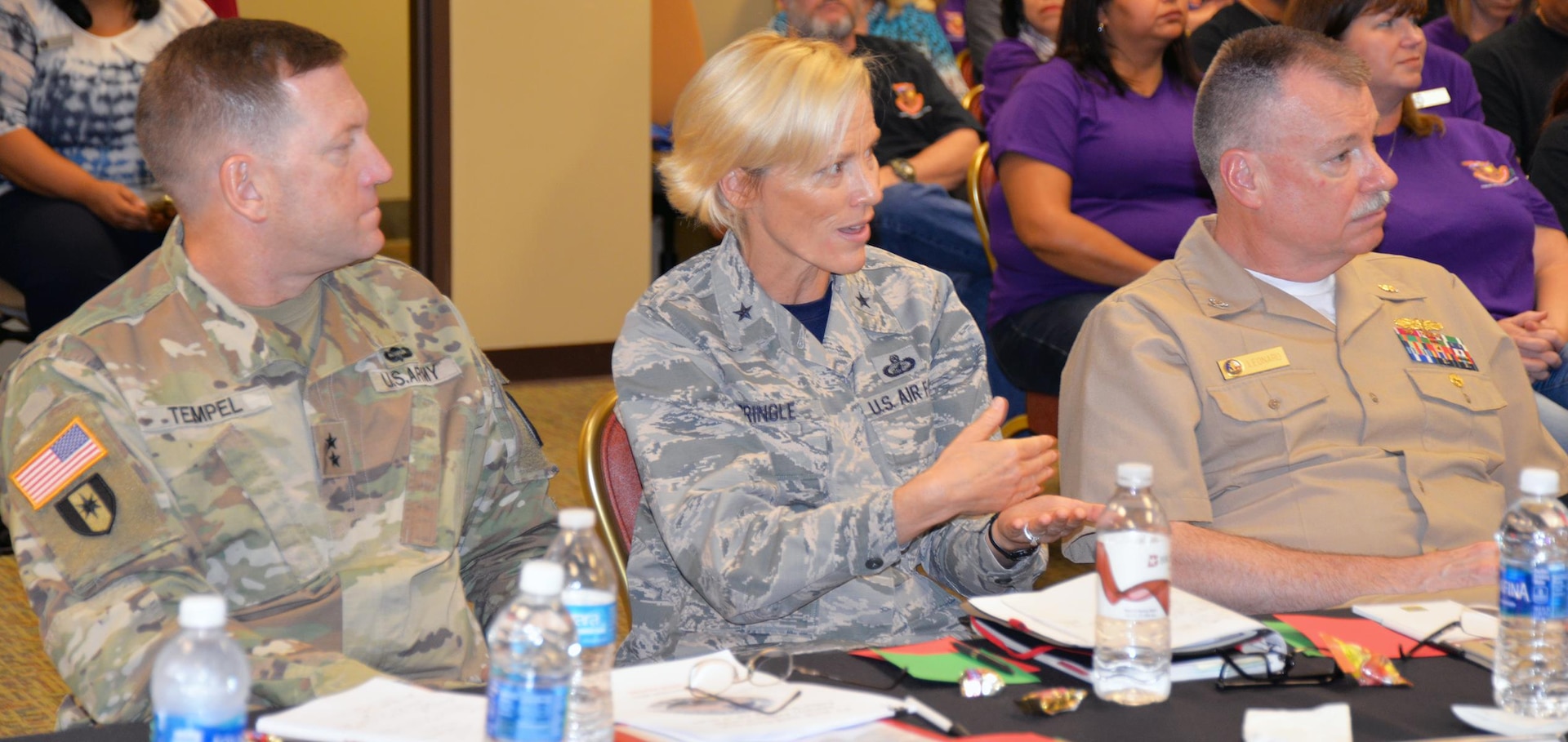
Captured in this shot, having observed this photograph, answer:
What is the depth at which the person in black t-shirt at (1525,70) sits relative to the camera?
174 inches

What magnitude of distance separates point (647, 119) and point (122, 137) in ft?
7.54

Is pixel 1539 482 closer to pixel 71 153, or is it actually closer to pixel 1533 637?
pixel 1533 637

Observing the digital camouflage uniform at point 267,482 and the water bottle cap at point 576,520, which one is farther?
the digital camouflage uniform at point 267,482

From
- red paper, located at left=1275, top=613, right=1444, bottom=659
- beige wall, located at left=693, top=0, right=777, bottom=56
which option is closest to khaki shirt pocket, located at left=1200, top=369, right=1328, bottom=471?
red paper, located at left=1275, top=613, right=1444, bottom=659

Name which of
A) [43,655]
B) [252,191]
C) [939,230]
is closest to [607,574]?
[252,191]

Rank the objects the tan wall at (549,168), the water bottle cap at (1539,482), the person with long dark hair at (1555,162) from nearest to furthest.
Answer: the water bottle cap at (1539,482)
the person with long dark hair at (1555,162)
the tan wall at (549,168)

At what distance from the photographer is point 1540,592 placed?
4.66 feet

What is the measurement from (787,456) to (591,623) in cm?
76

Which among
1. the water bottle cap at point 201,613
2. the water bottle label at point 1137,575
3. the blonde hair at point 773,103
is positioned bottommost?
the water bottle label at point 1137,575

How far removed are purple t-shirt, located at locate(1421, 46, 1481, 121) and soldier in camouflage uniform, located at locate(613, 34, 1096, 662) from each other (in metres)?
2.16

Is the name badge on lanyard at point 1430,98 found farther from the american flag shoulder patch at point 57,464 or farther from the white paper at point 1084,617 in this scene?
the american flag shoulder patch at point 57,464

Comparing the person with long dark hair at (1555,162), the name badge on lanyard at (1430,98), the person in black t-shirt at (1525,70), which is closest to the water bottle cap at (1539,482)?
the name badge on lanyard at (1430,98)

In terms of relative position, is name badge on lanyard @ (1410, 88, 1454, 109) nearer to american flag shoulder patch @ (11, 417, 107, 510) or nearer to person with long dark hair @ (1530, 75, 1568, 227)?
person with long dark hair @ (1530, 75, 1568, 227)

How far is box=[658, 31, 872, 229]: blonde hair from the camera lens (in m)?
2.05
